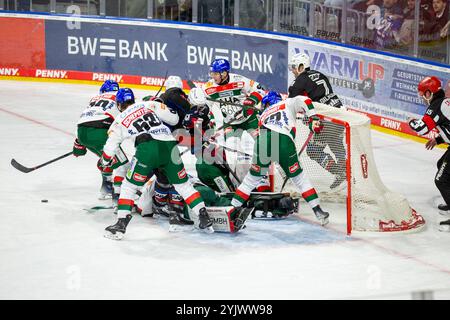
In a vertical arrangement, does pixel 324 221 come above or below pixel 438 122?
below

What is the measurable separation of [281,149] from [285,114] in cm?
32

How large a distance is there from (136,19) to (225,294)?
9.49m

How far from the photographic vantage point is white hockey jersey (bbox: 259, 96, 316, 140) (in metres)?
7.64

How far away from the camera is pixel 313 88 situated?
8.92m

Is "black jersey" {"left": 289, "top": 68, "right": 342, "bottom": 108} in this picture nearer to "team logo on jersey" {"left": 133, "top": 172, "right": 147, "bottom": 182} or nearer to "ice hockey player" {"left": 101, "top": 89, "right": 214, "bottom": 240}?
"ice hockey player" {"left": 101, "top": 89, "right": 214, "bottom": 240}

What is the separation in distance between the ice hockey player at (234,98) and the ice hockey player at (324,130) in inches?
18.4

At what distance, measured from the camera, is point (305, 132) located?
28.8ft

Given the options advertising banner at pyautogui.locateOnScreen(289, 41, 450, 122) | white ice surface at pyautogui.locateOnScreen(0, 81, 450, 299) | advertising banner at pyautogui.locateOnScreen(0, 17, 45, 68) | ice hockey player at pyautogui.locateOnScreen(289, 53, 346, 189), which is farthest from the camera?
advertising banner at pyautogui.locateOnScreen(0, 17, 45, 68)

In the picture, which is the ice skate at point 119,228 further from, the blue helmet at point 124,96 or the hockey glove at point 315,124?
the hockey glove at point 315,124

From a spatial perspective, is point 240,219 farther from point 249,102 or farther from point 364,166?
point 249,102

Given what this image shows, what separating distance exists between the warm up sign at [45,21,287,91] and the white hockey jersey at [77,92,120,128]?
220 inches

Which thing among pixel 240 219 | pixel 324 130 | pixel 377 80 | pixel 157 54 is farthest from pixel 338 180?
pixel 157 54

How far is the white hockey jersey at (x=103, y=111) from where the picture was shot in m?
8.37

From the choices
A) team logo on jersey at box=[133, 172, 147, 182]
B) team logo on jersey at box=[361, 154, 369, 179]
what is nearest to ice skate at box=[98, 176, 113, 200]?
team logo on jersey at box=[133, 172, 147, 182]
